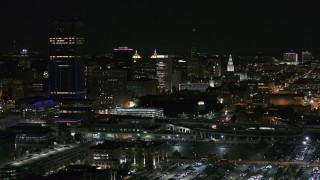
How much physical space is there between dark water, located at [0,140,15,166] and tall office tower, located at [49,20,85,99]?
19.7 meters

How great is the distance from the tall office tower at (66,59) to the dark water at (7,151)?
19744 millimetres

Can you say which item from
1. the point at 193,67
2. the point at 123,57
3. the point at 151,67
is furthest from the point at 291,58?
the point at 123,57

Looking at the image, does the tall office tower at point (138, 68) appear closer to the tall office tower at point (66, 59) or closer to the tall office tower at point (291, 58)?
the tall office tower at point (66, 59)

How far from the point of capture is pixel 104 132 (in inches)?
1246

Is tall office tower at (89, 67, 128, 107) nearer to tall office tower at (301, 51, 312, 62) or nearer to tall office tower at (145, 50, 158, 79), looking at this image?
tall office tower at (145, 50, 158, 79)

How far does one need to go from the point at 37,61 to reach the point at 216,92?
104 feet

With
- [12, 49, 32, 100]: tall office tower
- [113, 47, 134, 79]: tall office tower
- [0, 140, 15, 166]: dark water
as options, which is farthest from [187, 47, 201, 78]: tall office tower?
[0, 140, 15, 166]: dark water

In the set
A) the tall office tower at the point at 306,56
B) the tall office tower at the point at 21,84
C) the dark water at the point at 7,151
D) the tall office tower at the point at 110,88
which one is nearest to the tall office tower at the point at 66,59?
the tall office tower at the point at 110,88

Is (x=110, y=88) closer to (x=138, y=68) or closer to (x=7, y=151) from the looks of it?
(x=138, y=68)

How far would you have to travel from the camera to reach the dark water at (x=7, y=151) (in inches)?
945

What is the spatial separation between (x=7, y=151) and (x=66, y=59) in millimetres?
21318

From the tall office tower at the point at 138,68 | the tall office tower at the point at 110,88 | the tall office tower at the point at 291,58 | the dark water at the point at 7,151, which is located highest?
the tall office tower at the point at 291,58

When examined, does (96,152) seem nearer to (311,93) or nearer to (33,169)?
(33,169)

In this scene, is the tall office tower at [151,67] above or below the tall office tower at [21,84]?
above
